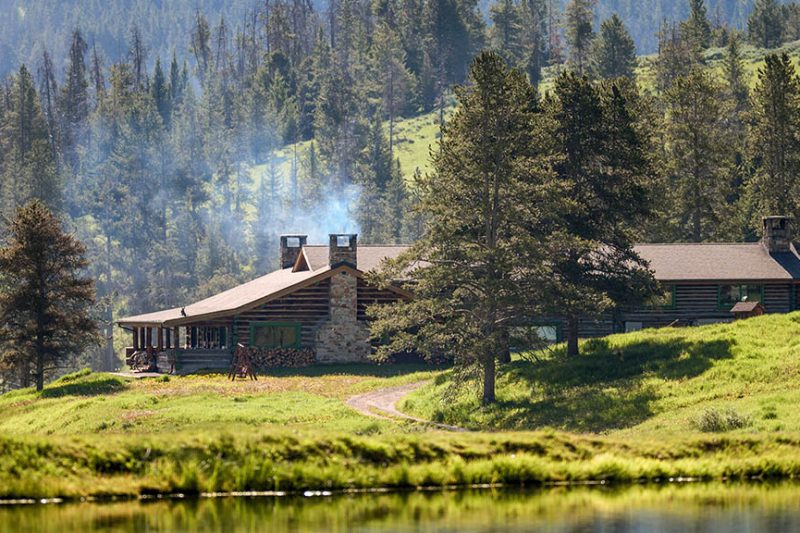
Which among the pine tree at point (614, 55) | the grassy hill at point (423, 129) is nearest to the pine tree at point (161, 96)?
the grassy hill at point (423, 129)

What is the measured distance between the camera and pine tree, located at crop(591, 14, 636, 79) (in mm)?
154500

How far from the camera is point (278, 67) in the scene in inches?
7579

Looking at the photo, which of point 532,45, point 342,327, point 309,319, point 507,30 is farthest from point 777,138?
point 507,30

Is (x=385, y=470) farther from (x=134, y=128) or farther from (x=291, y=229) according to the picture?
(x=134, y=128)

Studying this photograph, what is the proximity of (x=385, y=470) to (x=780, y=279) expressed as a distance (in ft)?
165

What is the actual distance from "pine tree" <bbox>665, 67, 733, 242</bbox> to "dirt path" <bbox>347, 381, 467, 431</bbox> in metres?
32.0

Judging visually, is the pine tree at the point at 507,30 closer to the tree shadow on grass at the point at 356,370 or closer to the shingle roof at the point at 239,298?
the shingle roof at the point at 239,298

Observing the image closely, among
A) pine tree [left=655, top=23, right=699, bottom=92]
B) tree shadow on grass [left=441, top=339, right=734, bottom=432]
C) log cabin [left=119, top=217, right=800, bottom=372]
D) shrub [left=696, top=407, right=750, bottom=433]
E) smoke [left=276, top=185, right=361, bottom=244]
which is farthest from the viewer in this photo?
smoke [left=276, top=185, right=361, bottom=244]

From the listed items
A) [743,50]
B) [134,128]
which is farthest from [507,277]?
[743,50]

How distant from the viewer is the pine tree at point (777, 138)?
3300 inches

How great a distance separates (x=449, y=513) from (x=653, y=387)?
27.2 meters

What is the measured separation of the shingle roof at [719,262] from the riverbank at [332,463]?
4484 centimetres

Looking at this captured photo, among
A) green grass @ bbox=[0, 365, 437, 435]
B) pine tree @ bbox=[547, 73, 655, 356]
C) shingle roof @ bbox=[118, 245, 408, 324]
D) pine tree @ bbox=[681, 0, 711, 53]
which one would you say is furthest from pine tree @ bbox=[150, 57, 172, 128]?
pine tree @ bbox=[547, 73, 655, 356]

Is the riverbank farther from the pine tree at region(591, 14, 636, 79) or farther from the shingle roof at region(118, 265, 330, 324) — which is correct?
the pine tree at region(591, 14, 636, 79)
